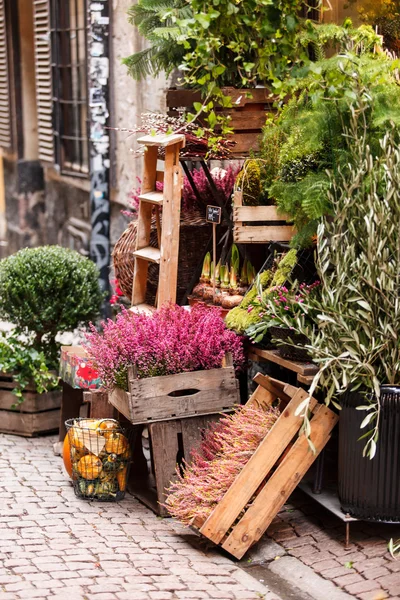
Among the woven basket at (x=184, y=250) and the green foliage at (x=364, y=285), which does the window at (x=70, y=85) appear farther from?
the green foliage at (x=364, y=285)

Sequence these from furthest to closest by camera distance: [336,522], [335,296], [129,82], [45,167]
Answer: [45,167]
[129,82]
[336,522]
[335,296]

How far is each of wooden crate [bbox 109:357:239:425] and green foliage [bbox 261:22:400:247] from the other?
3.06 ft

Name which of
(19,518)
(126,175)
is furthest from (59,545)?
Answer: (126,175)

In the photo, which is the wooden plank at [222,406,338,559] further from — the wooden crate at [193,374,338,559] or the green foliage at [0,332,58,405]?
the green foliage at [0,332,58,405]

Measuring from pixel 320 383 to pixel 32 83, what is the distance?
1012cm

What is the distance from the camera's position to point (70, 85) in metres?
12.4

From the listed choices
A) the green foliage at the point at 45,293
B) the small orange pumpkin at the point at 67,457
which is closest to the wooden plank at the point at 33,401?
the green foliage at the point at 45,293

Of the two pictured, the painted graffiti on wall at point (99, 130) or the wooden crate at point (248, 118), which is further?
the painted graffiti on wall at point (99, 130)

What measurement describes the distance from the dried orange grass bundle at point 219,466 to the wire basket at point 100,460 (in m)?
0.49

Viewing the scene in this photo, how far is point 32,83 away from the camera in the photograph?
14.3 meters

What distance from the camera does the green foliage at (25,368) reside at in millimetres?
7383

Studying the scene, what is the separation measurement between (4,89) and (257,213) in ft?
30.3

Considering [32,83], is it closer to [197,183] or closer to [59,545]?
[197,183]

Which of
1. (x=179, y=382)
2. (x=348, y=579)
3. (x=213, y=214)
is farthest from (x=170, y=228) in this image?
(x=348, y=579)
